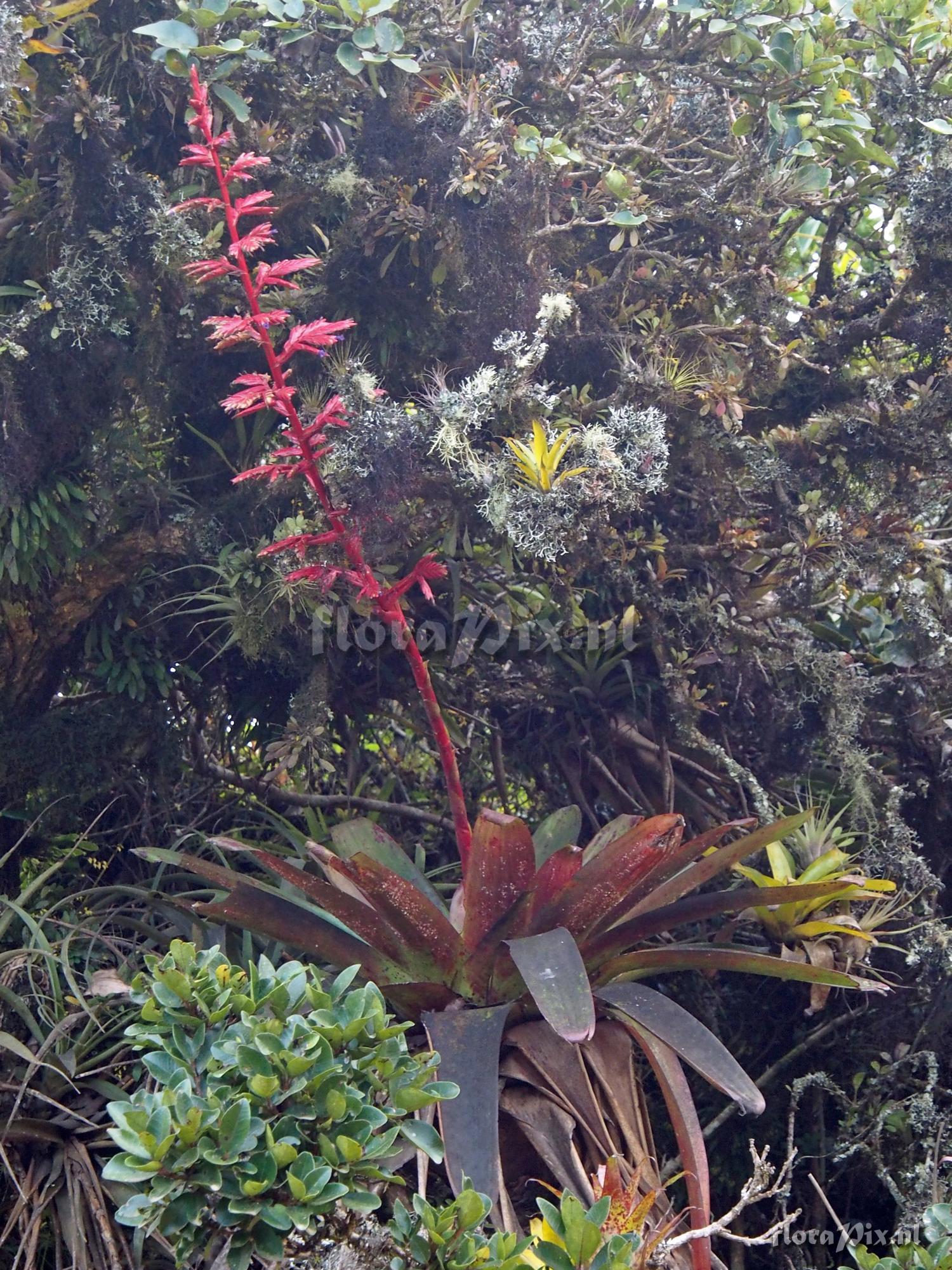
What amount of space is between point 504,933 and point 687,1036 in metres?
0.28

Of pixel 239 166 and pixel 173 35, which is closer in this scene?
pixel 239 166

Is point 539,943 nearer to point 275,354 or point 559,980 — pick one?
point 559,980

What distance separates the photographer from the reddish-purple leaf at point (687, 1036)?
1271 mm

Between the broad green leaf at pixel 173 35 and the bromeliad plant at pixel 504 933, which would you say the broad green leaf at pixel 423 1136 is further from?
the broad green leaf at pixel 173 35

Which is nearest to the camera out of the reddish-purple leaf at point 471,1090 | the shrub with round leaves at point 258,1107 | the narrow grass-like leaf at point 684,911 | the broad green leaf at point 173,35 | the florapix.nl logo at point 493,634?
the shrub with round leaves at point 258,1107

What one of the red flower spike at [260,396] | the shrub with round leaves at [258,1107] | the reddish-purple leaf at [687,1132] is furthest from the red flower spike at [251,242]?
the reddish-purple leaf at [687,1132]

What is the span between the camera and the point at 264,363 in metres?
2.02

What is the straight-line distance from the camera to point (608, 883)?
144cm

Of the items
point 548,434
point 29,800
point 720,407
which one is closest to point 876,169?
point 720,407

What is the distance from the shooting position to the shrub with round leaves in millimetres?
854

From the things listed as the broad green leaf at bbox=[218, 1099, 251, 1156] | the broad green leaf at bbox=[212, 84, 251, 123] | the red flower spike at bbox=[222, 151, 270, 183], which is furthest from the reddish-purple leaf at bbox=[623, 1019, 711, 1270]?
the broad green leaf at bbox=[212, 84, 251, 123]

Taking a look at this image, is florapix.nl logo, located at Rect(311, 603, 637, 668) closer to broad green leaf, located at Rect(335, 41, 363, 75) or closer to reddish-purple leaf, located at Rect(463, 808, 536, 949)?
reddish-purple leaf, located at Rect(463, 808, 536, 949)

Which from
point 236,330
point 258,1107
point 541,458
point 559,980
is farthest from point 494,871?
point 236,330

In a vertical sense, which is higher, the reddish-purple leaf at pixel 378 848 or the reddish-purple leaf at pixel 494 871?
the reddish-purple leaf at pixel 494 871
